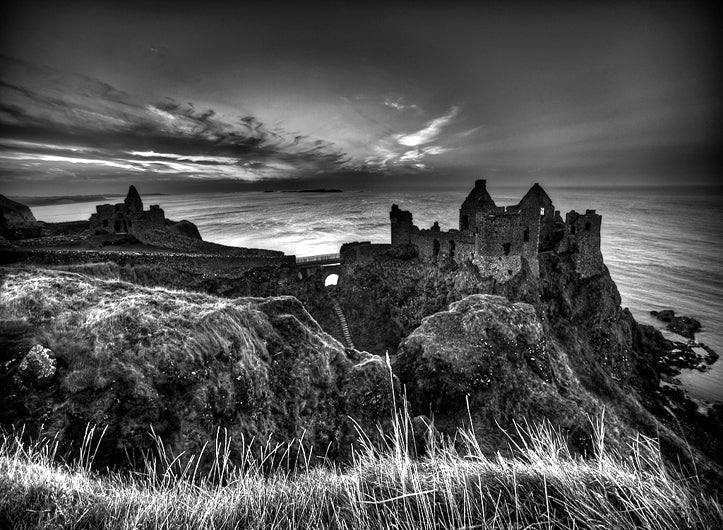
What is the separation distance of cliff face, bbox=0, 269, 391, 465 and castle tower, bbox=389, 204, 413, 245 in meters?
21.8

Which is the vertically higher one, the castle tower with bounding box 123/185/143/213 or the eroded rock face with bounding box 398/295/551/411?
the castle tower with bounding box 123/185/143/213

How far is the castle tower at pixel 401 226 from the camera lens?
30.7 m

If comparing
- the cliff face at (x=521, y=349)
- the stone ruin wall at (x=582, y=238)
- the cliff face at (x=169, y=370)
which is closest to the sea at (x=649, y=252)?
the cliff face at (x=521, y=349)

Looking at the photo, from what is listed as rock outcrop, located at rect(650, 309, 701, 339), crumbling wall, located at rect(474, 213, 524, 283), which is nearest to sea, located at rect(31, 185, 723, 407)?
rock outcrop, located at rect(650, 309, 701, 339)

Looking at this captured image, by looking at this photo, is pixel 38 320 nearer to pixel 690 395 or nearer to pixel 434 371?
pixel 434 371

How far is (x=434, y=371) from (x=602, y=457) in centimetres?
903

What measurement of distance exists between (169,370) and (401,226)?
26.4 metres

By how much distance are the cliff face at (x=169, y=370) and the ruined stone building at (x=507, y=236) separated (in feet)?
54.9

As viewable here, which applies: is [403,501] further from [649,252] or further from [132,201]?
[649,252]

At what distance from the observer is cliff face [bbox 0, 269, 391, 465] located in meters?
6.06

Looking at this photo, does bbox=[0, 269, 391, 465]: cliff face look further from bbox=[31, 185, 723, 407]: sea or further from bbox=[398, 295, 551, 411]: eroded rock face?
bbox=[31, 185, 723, 407]: sea

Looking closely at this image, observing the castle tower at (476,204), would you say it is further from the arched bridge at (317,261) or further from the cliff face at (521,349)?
the arched bridge at (317,261)

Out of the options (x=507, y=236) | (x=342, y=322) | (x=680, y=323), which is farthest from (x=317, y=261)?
(x=680, y=323)

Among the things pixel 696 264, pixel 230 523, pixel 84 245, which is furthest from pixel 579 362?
pixel 696 264
